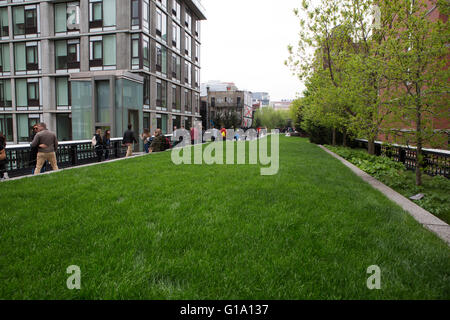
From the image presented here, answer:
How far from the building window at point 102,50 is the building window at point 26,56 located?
272 inches

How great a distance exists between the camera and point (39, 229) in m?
3.95

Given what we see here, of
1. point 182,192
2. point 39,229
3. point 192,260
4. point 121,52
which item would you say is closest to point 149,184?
point 182,192

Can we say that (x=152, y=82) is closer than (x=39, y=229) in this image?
No

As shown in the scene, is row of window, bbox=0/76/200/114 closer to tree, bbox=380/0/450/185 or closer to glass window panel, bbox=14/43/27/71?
glass window panel, bbox=14/43/27/71

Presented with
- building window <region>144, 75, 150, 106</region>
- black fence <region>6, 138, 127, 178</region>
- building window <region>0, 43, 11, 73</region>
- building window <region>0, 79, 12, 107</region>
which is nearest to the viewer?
black fence <region>6, 138, 127, 178</region>

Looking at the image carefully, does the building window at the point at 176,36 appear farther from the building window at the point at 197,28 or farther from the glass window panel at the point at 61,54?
the glass window panel at the point at 61,54

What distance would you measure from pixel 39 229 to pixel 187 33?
138 ft

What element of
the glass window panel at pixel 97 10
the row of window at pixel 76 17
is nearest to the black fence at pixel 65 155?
the row of window at pixel 76 17

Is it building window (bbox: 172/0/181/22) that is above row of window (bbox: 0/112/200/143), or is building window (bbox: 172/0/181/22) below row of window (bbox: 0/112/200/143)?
above

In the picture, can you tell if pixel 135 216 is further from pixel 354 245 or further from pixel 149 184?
pixel 354 245

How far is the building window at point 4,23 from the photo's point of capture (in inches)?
1265

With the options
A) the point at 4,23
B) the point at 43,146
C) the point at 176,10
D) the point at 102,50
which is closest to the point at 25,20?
the point at 4,23

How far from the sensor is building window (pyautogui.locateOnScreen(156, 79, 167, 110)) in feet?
109

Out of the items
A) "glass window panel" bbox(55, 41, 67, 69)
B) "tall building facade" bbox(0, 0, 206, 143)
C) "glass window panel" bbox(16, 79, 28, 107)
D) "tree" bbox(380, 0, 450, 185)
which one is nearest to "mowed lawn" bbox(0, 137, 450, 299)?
"tree" bbox(380, 0, 450, 185)
